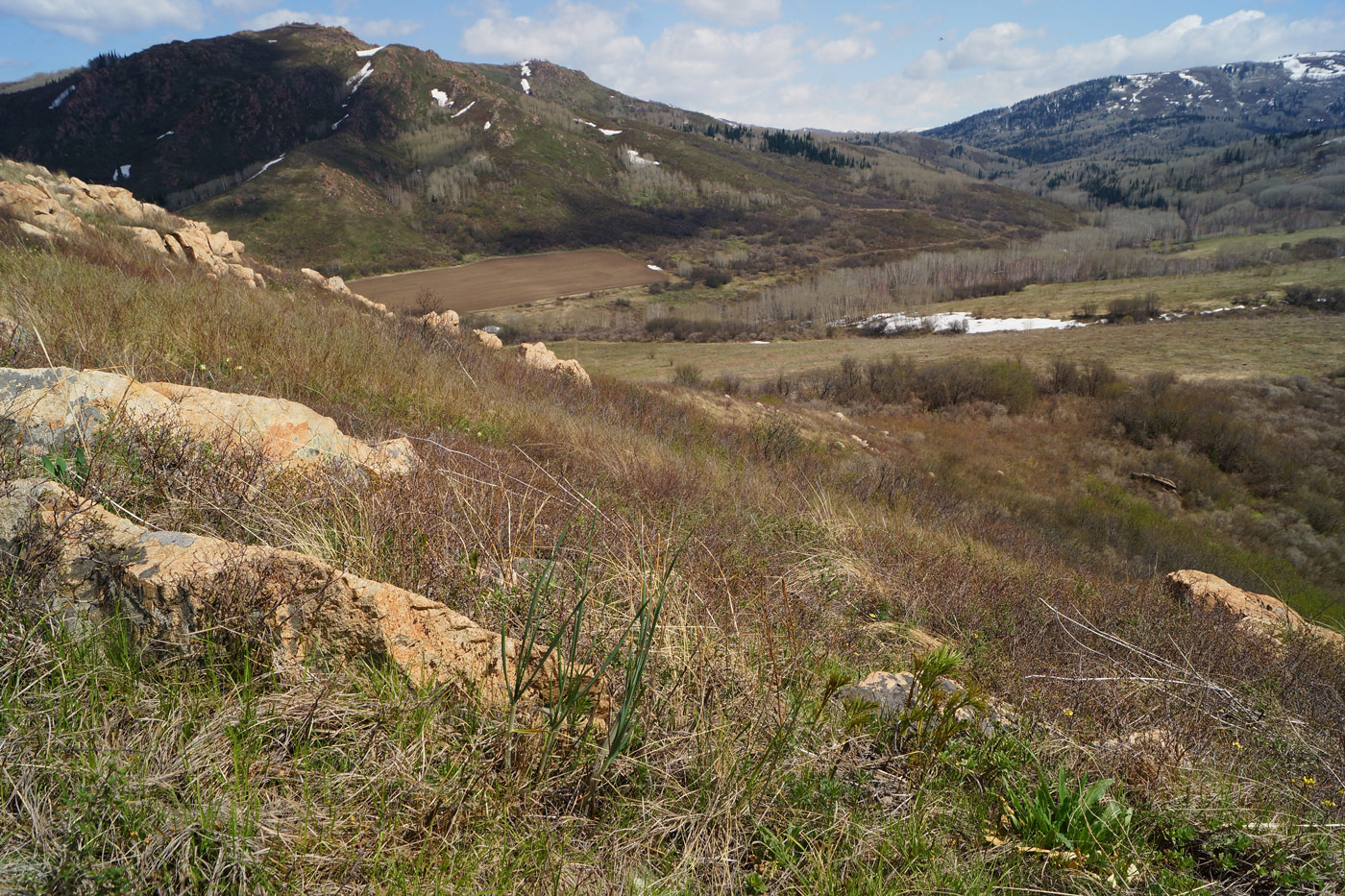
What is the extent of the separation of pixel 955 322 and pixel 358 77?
154236mm

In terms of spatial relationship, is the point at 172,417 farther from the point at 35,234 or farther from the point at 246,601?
the point at 35,234

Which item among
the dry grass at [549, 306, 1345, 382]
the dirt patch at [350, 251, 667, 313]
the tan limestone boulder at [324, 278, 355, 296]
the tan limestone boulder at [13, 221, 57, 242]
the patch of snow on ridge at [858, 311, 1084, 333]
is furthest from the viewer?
the dirt patch at [350, 251, 667, 313]

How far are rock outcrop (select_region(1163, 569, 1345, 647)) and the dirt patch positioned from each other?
60632 millimetres

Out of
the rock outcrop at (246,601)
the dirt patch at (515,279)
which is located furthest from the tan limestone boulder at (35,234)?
the dirt patch at (515,279)

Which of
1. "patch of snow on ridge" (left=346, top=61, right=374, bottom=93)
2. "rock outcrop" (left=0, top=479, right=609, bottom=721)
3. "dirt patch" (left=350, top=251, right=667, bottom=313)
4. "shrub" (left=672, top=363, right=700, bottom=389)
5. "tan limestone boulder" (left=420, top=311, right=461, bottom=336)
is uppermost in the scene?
"patch of snow on ridge" (left=346, top=61, right=374, bottom=93)

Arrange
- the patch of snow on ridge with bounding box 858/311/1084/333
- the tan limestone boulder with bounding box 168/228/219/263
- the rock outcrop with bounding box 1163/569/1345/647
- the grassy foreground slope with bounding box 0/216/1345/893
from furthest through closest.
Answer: the patch of snow on ridge with bounding box 858/311/1084/333 < the tan limestone boulder with bounding box 168/228/219/263 < the rock outcrop with bounding box 1163/569/1345/647 < the grassy foreground slope with bounding box 0/216/1345/893

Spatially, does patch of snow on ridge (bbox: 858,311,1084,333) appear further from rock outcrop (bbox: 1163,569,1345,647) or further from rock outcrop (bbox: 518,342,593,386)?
rock outcrop (bbox: 1163,569,1345,647)

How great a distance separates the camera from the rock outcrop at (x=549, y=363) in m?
13.6

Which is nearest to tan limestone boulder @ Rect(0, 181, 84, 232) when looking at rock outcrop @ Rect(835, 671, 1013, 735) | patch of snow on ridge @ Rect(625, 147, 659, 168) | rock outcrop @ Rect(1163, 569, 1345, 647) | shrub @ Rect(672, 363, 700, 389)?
rock outcrop @ Rect(835, 671, 1013, 735)

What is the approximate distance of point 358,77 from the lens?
143 meters

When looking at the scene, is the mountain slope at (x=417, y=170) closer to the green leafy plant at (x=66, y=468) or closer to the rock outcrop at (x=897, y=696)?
the green leafy plant at (x=66, y=468)

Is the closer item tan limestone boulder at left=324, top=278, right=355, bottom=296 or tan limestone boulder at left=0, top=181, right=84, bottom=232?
tan limestone boulder at left=0, top=181, right=84, bottom=232

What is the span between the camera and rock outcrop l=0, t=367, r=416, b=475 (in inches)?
110

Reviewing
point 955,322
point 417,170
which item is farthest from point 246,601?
point 417,170
